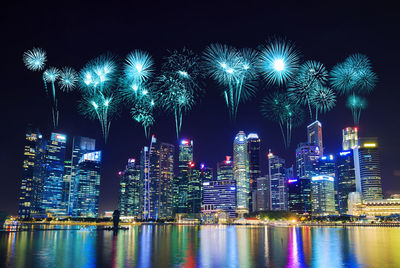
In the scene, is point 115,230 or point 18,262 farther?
point 115,230

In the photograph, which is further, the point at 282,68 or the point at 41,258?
the point at 41,258

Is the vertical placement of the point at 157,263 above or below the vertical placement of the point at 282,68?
below

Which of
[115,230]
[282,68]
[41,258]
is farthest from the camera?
[115,230]

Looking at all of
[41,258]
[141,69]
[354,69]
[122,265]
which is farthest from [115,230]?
[354,69]

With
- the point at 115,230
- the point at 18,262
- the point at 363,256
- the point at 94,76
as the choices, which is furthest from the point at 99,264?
the point at 115,230

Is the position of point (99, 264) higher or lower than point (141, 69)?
lower

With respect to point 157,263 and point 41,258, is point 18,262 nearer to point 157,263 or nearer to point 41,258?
point 41,258

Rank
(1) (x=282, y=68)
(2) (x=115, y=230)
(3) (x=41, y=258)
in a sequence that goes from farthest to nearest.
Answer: (2) (x=115, y=230)
(3) (x=41, y=258)
(1) (x=282, y=68)

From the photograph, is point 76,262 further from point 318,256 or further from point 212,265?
point 318,256

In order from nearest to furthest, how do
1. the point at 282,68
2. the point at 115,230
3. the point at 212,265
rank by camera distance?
the point at 282,68
the point at 212,265
the point at 115,230
